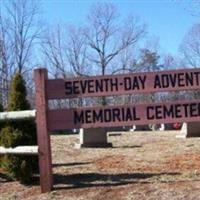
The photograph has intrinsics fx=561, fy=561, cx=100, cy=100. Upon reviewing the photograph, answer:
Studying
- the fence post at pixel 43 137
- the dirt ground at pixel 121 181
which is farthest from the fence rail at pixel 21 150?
the dirt ground at pixel 121 181

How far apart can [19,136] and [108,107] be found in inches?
60.8

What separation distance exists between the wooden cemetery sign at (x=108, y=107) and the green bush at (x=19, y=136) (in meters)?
0.54

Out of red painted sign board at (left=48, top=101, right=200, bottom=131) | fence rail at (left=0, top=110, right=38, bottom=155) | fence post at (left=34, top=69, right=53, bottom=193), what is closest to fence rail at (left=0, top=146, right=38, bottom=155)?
fence rail at (left=0, top=110, right=38, bottom=155)

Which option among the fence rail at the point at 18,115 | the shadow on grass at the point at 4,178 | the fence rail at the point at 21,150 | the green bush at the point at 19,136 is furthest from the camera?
the shadow on grass at the point at 4,178

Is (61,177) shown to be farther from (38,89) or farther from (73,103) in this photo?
(73,103)

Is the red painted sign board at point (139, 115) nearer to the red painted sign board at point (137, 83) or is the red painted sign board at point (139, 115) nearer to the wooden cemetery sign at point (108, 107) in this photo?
the wooden cemetery sign at point (108, 107)

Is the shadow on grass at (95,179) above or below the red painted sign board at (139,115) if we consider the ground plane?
below

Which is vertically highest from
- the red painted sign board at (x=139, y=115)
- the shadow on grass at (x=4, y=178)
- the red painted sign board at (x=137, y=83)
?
the red painted sign board at (x=137, y=83)

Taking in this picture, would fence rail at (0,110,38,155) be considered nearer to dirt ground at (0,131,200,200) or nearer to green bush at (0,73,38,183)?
green bush at (0,73,38,183)

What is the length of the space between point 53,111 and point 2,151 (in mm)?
1115

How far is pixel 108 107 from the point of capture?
8.41 metres

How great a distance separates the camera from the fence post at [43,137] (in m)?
8.29

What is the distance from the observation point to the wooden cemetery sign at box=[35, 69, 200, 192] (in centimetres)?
830

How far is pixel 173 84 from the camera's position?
832 cm
